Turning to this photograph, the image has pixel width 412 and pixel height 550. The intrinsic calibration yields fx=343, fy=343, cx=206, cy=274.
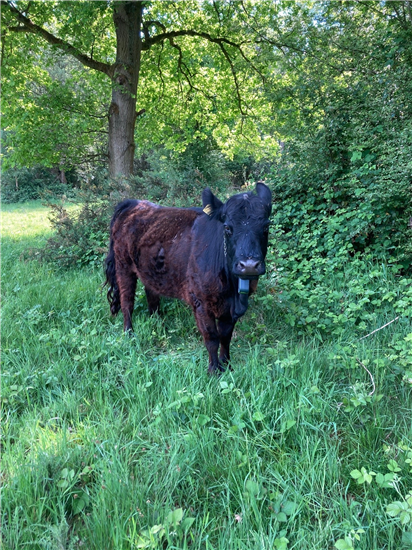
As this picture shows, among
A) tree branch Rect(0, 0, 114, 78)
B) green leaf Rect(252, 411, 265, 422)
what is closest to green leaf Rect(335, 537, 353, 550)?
green leaf Rect(252, 411, 265, 422)

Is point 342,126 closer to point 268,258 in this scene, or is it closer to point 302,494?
point 268,258

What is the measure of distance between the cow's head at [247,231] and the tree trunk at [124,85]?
653 cm

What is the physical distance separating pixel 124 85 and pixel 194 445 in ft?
30.6

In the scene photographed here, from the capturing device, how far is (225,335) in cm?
352

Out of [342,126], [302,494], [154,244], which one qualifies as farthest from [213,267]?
[342,126]

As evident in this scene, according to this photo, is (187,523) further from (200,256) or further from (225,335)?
(200,256)

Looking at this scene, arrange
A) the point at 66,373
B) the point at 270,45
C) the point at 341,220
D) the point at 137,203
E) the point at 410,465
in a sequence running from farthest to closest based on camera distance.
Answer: the point at 270,45
the point at 341,220
the point at 137,203
the point at 66,373
the point at 410,465

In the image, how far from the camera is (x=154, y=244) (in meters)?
4.13

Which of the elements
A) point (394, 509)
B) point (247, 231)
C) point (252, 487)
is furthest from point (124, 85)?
point (394, 509)

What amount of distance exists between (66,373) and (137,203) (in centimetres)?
257

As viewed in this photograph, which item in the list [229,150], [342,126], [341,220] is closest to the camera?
[341,220]

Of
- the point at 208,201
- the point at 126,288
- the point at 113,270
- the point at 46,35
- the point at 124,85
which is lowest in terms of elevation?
the point at 126,288

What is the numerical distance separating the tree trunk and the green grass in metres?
6.64

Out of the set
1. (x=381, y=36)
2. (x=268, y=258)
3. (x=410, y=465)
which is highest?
(x=381, y=36)
